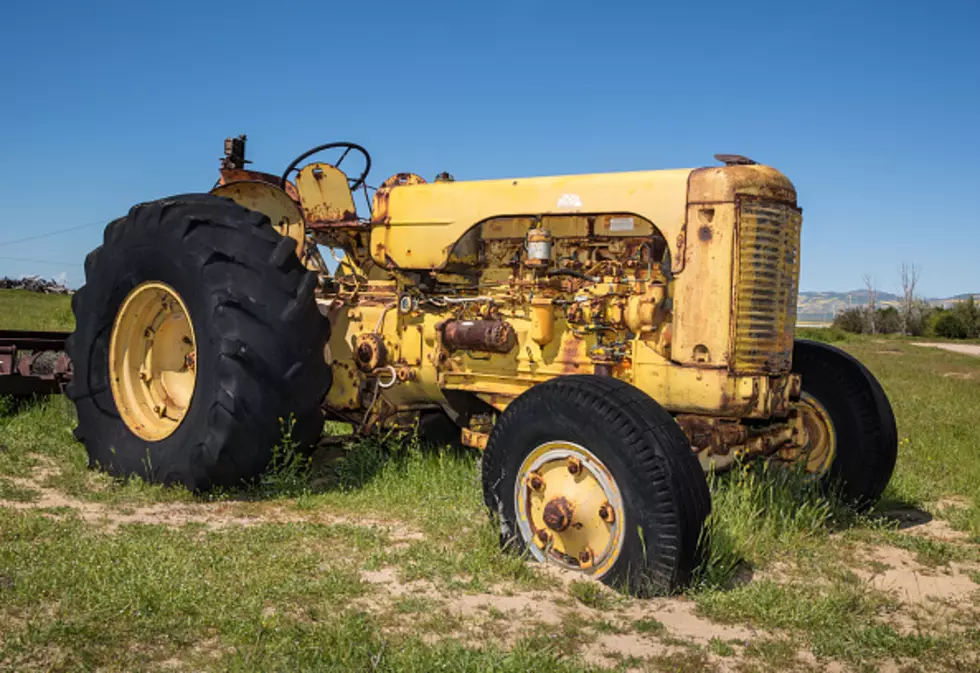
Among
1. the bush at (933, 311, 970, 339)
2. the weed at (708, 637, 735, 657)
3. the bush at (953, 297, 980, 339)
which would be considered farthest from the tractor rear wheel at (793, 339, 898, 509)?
the bush at (933, 311, 970, 339)

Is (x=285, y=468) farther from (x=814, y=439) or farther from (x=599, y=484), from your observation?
(x=814, y=439)

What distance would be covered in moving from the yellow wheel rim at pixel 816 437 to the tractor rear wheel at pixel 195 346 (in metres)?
2.94

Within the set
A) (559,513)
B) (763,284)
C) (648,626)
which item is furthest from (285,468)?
(763,284)

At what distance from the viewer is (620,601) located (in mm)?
3664

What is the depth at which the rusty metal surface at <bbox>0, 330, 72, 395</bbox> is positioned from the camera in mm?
7188

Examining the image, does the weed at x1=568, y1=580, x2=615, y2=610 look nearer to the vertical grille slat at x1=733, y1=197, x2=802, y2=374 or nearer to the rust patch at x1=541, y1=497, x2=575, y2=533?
the rust patch at x1=541, y1=497, x2=575, y2=533

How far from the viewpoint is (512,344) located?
5.03 metres

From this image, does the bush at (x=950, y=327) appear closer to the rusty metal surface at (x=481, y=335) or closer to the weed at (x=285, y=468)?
the rusty metal surface at (x=481, y=335)

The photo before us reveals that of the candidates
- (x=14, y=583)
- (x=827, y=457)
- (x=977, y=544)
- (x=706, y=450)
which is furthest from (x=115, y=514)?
(x=977, y=544)

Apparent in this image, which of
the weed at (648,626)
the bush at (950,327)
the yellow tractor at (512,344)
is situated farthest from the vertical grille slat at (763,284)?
the bush at (950,327)

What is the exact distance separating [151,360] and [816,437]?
4.27m

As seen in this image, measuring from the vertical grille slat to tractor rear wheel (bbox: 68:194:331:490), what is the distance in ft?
7.95

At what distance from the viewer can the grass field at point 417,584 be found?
3.09 meters

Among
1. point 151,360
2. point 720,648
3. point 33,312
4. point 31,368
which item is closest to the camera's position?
point 720,648
